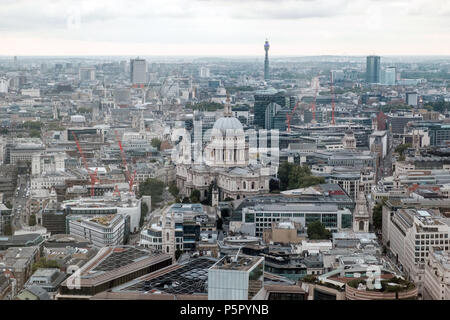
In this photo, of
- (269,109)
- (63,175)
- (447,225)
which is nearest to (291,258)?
(447,225)

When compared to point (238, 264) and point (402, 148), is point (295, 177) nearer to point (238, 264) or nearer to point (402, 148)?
point (402, 148)

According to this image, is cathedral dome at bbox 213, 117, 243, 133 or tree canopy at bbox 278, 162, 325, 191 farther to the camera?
cathedral dome at bbox 213, 117, 243, 133

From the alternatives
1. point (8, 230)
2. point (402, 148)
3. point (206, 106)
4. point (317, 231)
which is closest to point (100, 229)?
point (8, 230)

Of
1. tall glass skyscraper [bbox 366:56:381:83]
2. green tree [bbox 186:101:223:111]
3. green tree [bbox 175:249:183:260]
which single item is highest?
tall glass skyscraper [bbox 366:56:381:83]

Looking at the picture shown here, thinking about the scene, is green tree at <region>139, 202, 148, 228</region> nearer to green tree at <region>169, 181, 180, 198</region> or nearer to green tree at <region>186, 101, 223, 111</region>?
green tree at <region>169, 181, 180, 198</region>

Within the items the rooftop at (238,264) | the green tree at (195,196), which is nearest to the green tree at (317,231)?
the green tree at (195,196)

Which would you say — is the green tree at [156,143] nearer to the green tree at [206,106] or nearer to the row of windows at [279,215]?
the green tree at [206,106]

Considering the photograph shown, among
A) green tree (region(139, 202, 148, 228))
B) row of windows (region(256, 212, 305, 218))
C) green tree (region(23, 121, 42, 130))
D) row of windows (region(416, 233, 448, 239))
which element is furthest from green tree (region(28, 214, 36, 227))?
green tree (region(23, 121, 42, 130))
